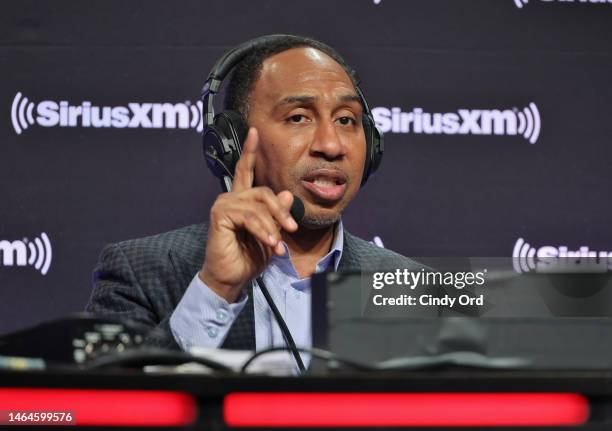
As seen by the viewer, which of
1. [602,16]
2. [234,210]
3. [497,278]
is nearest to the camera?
[497,278]

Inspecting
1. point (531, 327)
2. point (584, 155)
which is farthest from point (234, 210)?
point (584, 155)

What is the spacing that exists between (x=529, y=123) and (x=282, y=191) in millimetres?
1029

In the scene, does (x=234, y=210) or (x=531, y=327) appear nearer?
(x=531, y=327)

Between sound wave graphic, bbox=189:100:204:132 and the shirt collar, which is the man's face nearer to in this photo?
the shirt collar

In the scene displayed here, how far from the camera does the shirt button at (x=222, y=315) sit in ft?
4.46

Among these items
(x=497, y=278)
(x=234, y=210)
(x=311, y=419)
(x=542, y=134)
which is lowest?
(x=311, y=419)

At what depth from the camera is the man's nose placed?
1768 mm

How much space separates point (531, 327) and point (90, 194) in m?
1.71

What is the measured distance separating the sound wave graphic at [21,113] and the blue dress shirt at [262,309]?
0.86 m

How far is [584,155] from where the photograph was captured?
7.91 feet

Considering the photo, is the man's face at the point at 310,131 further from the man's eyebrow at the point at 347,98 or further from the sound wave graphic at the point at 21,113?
the sound wave graphic at the point at 21,113

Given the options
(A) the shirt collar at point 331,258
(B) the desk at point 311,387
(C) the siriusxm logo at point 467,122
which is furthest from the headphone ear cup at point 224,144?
(B) the desk at point 311,387

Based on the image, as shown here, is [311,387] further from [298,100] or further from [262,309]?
[298,100]

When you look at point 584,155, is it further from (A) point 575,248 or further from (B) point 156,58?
(B) point 156,58
